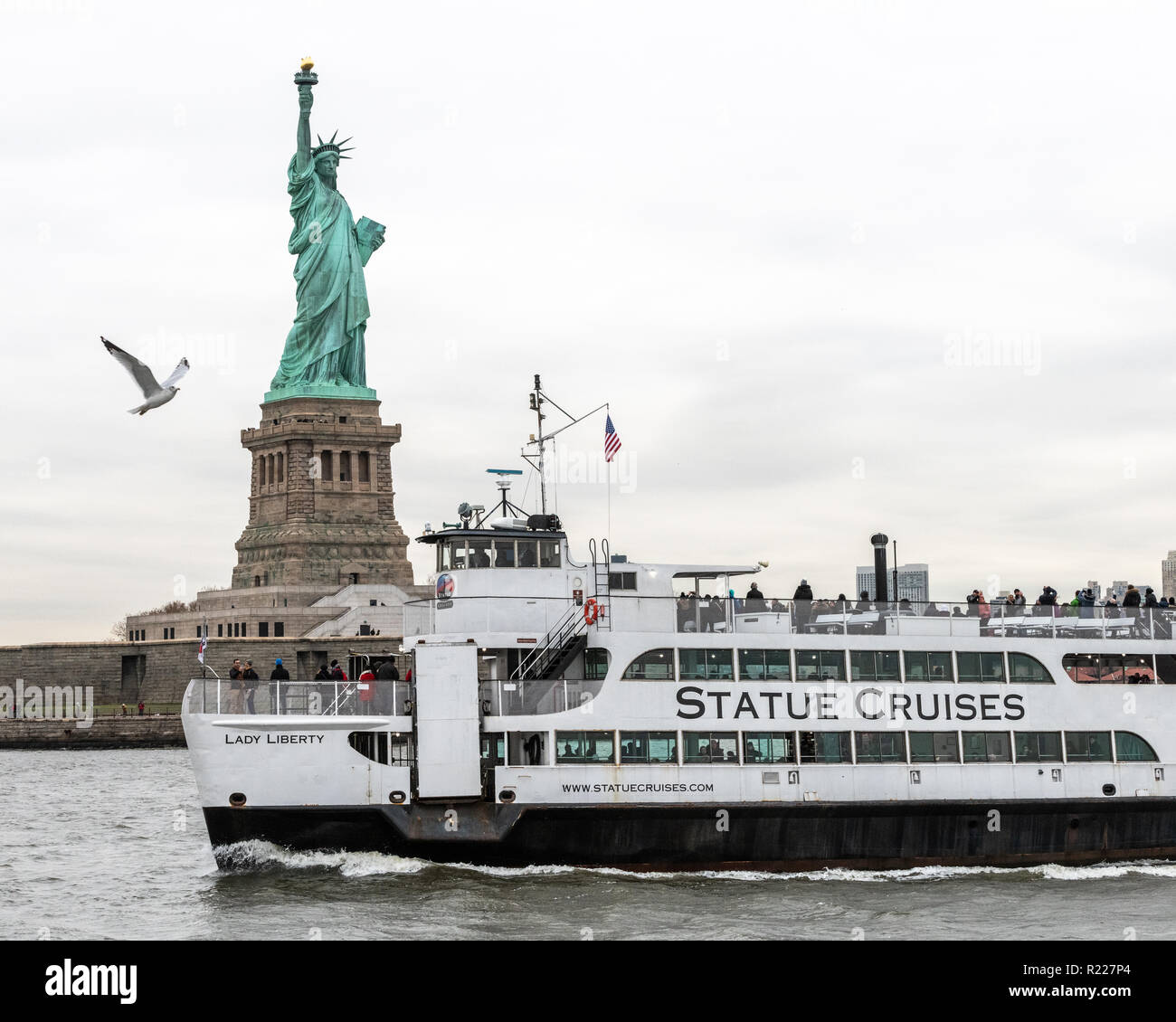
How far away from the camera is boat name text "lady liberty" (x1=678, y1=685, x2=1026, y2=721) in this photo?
116ft

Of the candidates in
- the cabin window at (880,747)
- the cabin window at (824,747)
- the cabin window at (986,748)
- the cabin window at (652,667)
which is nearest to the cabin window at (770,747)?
the cabin window at (824,747)

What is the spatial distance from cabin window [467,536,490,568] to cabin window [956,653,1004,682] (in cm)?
990

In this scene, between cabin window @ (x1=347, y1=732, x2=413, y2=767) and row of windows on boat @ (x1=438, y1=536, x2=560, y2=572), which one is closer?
cabin window @ (x1=347, y1=732, x2=413, y2=767)

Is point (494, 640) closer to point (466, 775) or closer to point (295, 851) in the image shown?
point (466, 775)

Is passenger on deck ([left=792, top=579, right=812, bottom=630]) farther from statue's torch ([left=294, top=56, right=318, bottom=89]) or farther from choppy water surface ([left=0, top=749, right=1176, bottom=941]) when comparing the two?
statue's torch ([left=294, top=56, right=318, bottom=89])

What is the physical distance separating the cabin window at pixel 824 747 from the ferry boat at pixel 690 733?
0.05 metres

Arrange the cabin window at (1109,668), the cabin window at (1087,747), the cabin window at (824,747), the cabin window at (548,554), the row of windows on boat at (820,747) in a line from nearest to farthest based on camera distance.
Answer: the row of windows on boat at (820,747) → the cabin window at (824,747) → the cabin window at (548,554) → the cabin window at (1087,747) → the cabin window at (1109,668)

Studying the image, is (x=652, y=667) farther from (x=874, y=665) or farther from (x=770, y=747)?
(x=874, y=665)

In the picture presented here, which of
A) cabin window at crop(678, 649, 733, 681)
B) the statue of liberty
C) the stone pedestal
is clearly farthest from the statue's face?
cabin window at crop(678, 649, 733, 681)

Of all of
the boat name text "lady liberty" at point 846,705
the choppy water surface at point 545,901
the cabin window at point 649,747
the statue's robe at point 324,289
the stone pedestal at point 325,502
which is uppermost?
the statue's robe at point 324,289

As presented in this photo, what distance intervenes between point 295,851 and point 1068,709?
16113 mm

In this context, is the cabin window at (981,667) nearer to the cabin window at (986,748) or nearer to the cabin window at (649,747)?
the cabin window at (986,748)

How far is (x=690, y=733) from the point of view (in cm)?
3503

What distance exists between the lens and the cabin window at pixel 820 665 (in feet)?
119
